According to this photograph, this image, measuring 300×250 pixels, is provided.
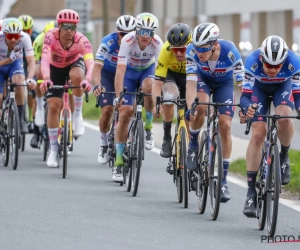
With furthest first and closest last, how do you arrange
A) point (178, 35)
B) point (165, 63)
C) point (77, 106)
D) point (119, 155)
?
point (77, 106), point (119, 155), point (165, 63), point (178, 35)

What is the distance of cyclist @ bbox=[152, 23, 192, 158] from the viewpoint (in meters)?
11.8

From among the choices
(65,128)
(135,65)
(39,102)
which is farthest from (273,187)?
(39,102)

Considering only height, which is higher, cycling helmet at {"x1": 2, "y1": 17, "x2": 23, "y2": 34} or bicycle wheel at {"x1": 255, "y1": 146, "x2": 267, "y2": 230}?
cycling helmet at {"x1": 2, "y1": 17, "x2": 23, "y2": 34}

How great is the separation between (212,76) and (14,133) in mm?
4203

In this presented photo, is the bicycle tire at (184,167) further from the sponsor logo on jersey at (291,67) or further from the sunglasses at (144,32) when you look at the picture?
the sponsor logo on jersey at (291,67)

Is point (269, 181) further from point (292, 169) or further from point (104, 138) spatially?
point (104, 138)

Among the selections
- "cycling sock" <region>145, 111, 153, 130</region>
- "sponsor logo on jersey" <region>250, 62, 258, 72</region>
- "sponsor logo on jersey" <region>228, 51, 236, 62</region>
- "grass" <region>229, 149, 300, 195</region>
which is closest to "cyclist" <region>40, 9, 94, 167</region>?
"cycling sock" <region>145, 111, 153, 130</region>

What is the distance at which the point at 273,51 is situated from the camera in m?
9.91

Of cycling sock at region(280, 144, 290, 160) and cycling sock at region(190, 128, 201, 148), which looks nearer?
cycling sock at region(280, 144, 290, 160)

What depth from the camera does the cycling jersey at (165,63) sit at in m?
12.3

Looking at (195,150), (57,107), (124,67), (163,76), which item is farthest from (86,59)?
(195,150)

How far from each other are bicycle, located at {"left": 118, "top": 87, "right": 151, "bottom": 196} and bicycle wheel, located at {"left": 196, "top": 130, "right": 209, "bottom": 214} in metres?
1.21

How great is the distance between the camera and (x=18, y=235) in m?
Answer: 9.48

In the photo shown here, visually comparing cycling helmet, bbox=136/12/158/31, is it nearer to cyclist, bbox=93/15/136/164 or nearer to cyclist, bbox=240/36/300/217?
cyclist, bbox=93/15/136/164
